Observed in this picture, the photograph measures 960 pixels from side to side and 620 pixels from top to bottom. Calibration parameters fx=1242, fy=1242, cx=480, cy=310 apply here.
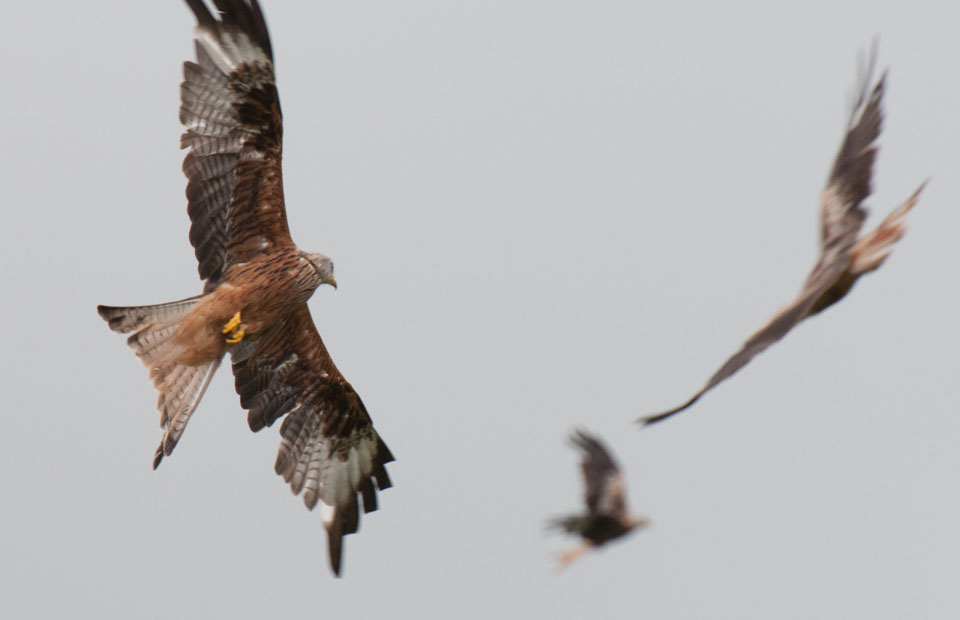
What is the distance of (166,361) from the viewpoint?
9305mm

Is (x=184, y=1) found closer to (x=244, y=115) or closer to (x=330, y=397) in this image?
(x=244, y=115)

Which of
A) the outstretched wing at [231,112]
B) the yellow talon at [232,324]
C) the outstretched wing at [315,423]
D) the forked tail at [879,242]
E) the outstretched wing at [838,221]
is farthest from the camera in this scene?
the outstretched wing at [315,423]

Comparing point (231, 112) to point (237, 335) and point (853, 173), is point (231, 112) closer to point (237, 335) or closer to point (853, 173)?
point (237, 335)

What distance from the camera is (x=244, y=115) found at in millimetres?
8852

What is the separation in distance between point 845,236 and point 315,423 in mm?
5236

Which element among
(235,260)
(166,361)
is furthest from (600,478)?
(166,361)

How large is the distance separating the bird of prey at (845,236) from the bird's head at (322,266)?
3.88 metres

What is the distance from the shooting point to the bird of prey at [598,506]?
6375 mm

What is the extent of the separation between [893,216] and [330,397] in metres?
5.15

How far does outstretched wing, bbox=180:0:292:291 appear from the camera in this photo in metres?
8.83

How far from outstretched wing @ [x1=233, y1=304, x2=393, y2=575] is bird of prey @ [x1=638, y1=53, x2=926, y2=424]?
4.44 m

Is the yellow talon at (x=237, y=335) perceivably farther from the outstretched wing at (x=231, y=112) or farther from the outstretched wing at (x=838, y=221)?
the outstretched wing at (x=838, y=221)

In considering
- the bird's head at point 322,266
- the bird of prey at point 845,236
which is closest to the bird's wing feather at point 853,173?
the bird of prey at point 845,236

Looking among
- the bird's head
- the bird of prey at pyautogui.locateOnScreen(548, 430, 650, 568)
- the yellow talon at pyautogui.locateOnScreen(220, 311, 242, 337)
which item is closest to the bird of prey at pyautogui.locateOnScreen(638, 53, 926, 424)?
the bird of prey at pyautogui.locateOnScreen(548, 430, 650, 568)
